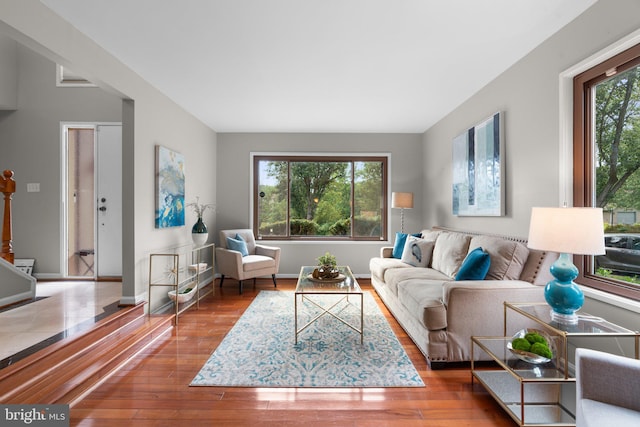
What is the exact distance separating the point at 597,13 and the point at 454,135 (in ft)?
7.36

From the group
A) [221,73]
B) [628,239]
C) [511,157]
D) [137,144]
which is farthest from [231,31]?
[628,239]

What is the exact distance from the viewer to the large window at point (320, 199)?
5.74 meters

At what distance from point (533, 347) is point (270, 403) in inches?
65.9

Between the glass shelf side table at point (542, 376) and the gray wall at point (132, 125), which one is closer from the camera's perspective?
the glass shelf side table at point (542, 376)

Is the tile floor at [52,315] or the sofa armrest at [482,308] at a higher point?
Result: the sofa armrest at [482,308]

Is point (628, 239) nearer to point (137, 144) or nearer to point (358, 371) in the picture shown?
point (358, 371)

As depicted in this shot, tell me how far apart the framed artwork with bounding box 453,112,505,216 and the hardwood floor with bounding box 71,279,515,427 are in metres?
1.87

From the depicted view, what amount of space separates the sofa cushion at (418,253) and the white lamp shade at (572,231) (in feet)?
6.59

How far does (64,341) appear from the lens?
7.59ft

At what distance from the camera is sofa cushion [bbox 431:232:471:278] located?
3349mm

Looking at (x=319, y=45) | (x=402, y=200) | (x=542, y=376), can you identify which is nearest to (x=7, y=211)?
(x=319, y=45)

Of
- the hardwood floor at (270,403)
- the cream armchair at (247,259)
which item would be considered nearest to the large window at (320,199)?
the cream armchair at (247,259)

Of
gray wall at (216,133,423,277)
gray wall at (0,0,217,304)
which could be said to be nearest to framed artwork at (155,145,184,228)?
gray wall at (0,0,217,304)

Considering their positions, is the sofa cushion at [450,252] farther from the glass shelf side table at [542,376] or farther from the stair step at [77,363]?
the stair step at [77,363]
